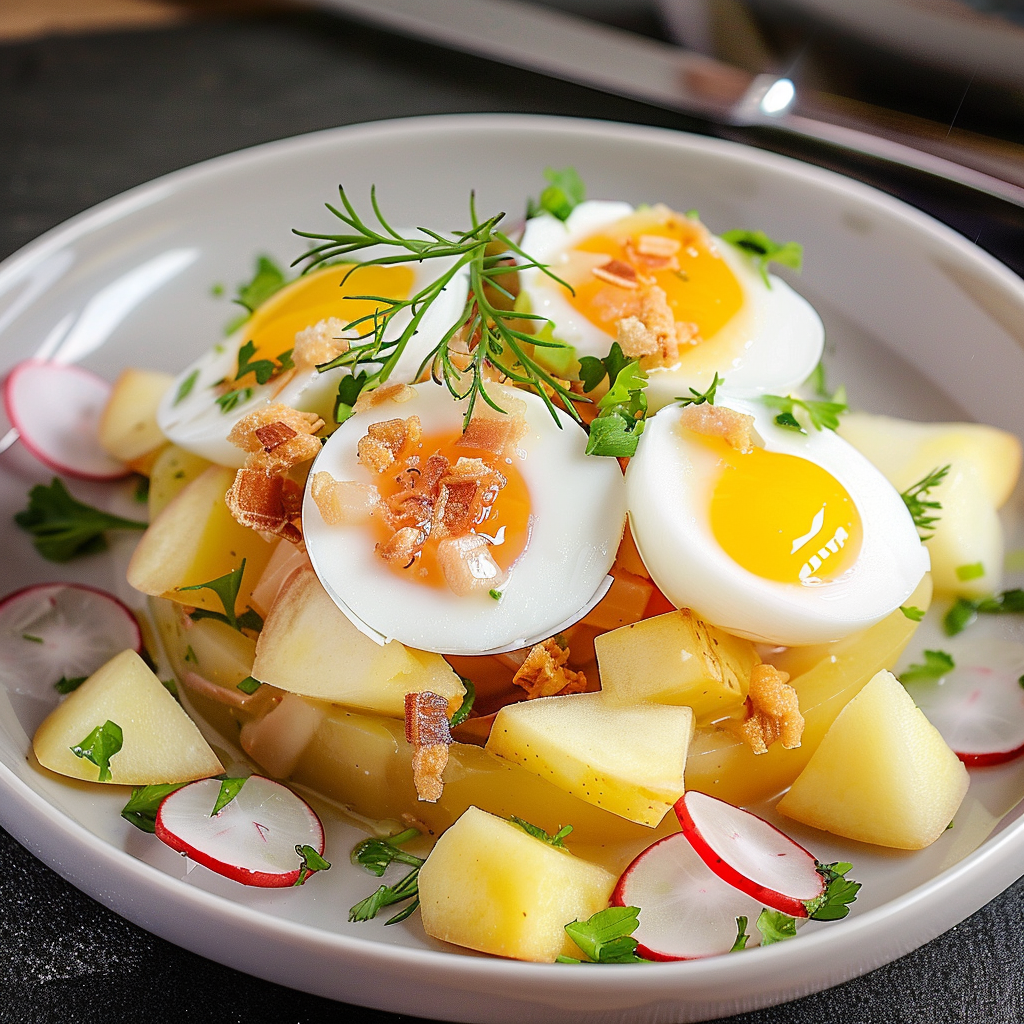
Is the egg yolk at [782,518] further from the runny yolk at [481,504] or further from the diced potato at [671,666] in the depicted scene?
the runny yolk at [481,504]

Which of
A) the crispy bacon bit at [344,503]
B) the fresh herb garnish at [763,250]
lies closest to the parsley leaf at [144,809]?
the crispy bacon bit at [344,503]

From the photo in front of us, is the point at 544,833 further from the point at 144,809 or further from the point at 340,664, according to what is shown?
the point at 144,809

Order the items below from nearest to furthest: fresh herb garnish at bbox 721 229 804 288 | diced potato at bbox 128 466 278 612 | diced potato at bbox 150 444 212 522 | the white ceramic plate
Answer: the white ceramic plate < diced potato at bbox 128 466 278 612 < diced potato at bbox 150 444 212 522 < fresh herb garnish at bbox 721 229 804 288

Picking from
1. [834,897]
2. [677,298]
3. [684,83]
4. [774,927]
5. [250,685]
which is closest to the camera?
[774,927]

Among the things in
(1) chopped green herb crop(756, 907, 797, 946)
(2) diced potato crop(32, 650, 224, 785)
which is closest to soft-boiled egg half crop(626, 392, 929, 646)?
(1) chopped green herb crop(756, 907, 797, 946)

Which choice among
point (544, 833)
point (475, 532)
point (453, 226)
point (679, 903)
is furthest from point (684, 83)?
point (679, 903)

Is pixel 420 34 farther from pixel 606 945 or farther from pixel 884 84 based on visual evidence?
pixel 606 945

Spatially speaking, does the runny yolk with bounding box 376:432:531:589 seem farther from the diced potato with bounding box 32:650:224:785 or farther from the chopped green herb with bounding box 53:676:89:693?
the chopped green herb with bounding box 53:676:89:693
